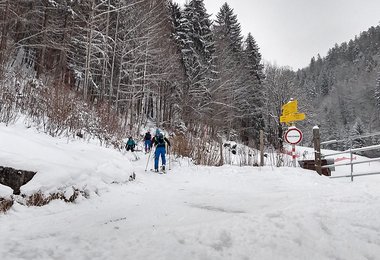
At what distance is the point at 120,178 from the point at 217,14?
34027 mm

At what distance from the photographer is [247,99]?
114ft

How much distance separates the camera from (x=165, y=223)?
11.1 ft

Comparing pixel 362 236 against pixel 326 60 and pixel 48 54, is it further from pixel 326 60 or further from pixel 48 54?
pixel 326 60

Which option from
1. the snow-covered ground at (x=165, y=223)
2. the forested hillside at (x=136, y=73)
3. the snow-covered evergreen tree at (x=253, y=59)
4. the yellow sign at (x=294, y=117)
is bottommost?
the snow-covered ground at (x=165, y=223)

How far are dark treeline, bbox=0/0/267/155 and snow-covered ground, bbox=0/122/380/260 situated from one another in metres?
6.88

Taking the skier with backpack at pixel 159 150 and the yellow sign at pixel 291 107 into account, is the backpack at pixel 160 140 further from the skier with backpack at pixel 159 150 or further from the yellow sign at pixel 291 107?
the yellow sign at pixel 291 107

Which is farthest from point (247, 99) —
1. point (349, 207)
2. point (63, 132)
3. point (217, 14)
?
point (349, 207)

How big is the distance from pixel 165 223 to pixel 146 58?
763 inches

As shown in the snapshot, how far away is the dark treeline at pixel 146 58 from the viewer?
18.0 meters

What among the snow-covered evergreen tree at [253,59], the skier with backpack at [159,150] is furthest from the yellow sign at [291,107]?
the snow-covered evergreen tree at [253,59]

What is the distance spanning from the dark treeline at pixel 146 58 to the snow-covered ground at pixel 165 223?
22.6 feet

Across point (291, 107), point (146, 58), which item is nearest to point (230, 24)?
point (146, 58)

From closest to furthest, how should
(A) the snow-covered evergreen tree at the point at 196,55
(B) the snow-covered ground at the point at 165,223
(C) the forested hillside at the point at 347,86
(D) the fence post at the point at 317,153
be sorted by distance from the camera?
(B) the snow-covered ground at the point at 165,223
(D) the fence post at the point at 317,153
(A) the snow-covered evergreen tree at the point at 196,55
(C) the forested hillside at the point at 347,86

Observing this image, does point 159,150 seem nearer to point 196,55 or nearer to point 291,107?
point 291,107
